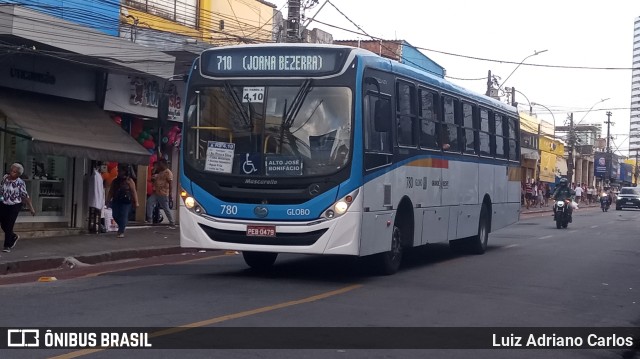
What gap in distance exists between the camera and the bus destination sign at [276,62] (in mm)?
12536

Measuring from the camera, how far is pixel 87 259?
54.0 feet

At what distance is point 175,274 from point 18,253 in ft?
13.0

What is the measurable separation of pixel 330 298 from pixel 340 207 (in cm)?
147

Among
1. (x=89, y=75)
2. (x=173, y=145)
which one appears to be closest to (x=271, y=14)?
(x=173, y=145)

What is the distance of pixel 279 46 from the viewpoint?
12.7 metres

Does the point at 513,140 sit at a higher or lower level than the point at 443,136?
higher

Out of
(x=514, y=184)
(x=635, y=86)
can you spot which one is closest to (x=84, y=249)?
(x=514, y=184)

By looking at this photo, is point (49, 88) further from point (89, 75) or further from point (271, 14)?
point (271, 14)

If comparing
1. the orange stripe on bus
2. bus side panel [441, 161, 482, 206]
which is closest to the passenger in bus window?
the orange stripe on bus

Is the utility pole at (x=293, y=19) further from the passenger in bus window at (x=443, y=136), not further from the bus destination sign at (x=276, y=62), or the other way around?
the bus destination sign at (x=276, y=62)

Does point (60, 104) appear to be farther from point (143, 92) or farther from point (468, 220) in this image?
point (468, 220)

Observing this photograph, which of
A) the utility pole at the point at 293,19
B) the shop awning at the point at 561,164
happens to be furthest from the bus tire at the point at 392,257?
the shop awning at the point at 561,164

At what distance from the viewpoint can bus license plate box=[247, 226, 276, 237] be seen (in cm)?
1238

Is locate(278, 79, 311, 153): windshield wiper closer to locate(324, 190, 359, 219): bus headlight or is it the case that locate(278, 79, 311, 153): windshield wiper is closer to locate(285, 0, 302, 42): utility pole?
locate(324, 190, 359, 219): bus headlight
